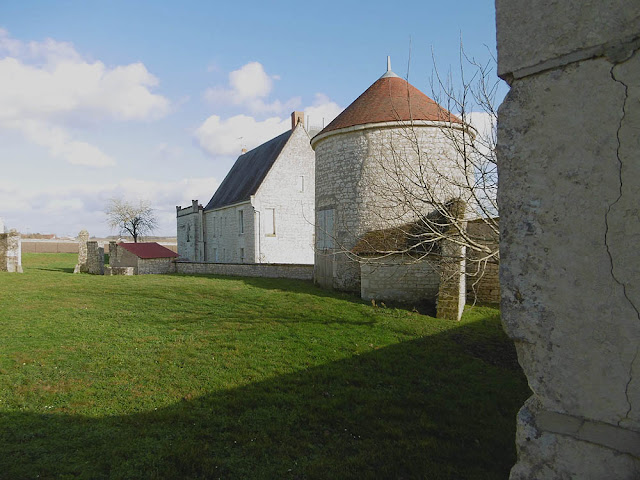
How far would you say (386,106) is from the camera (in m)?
13.9

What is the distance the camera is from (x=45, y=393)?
18.2ft

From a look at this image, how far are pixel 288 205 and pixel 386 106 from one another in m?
13.4

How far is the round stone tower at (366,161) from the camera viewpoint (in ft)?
43.5

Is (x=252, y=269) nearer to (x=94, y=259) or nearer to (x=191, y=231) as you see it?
(x=94, y=259)

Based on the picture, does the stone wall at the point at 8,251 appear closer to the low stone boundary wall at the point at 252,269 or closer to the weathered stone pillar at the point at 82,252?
the weathered stone pillar at the point at 82,252

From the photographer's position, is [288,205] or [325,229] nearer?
[325,229]

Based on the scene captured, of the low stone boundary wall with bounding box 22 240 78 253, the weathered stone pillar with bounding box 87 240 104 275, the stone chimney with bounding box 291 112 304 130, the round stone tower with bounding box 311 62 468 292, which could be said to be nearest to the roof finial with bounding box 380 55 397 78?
the round stone tower with bounding box 311 62 468 292

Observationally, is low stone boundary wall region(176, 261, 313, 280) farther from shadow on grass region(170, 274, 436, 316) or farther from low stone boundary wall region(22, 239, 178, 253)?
low stone boundary wall region(22, 239, 178, 253)

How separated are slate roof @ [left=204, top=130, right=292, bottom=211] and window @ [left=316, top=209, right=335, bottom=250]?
10620mm

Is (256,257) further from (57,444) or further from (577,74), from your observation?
(577,74)

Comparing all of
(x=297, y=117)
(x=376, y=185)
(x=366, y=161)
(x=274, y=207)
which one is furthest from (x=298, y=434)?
(x=297, y=117)

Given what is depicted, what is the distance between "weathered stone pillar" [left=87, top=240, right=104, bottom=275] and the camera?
22891mm

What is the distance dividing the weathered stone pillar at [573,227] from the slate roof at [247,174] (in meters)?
24.1

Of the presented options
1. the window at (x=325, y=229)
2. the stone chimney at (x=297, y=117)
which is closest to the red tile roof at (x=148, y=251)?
the stone chimney at (x=297, y=117)
